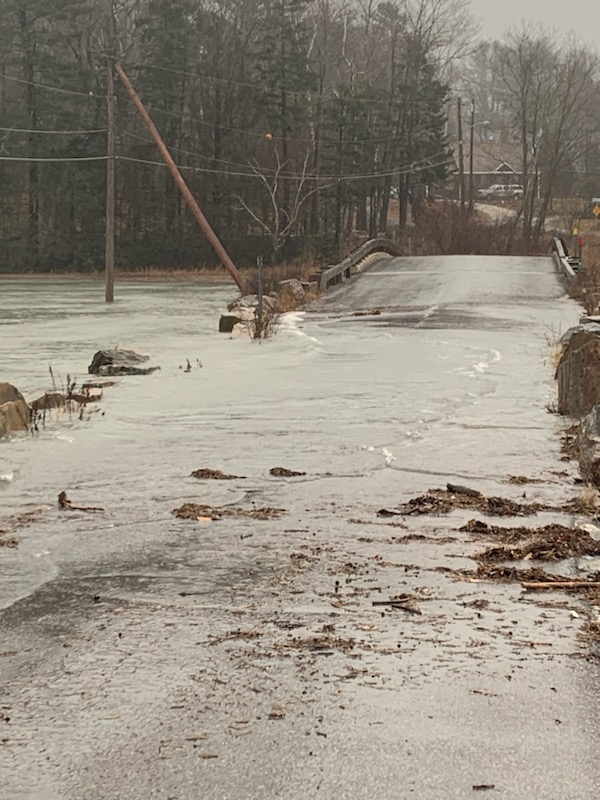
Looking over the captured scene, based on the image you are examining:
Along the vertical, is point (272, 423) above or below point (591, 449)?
below

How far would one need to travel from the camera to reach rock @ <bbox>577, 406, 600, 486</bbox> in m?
9.50

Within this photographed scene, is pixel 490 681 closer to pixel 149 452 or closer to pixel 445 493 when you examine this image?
pixel 445 493

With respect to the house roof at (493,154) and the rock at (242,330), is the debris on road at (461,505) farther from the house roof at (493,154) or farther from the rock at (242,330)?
the house roof at (493,154)

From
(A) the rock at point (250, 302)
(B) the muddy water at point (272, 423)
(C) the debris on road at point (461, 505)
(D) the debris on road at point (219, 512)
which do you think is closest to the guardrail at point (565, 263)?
(A) the rock at point (250, 302)

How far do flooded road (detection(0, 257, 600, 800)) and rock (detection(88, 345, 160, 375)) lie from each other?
3459 mm

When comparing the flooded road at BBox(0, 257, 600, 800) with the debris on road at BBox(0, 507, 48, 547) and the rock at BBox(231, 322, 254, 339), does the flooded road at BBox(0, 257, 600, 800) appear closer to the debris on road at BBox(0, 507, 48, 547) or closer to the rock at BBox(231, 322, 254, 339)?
the debris on road at BBox(0, 507, 48, 547)

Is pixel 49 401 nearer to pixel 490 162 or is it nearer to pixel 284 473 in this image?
pixel 284 473

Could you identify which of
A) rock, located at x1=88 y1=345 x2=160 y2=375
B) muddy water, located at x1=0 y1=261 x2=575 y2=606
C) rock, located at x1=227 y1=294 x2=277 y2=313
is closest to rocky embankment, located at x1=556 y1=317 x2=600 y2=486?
muddy water, located at x1=0 y1=261 x2=575 y2=606

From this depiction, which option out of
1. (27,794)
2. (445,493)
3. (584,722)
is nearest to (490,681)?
(584,722)

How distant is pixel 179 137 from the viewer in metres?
68.1

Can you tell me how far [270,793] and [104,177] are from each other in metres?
64.4

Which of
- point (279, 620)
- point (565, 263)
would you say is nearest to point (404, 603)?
point (279, 620)

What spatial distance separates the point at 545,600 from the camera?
6.39 meters

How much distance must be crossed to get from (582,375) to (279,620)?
25.3 ft
